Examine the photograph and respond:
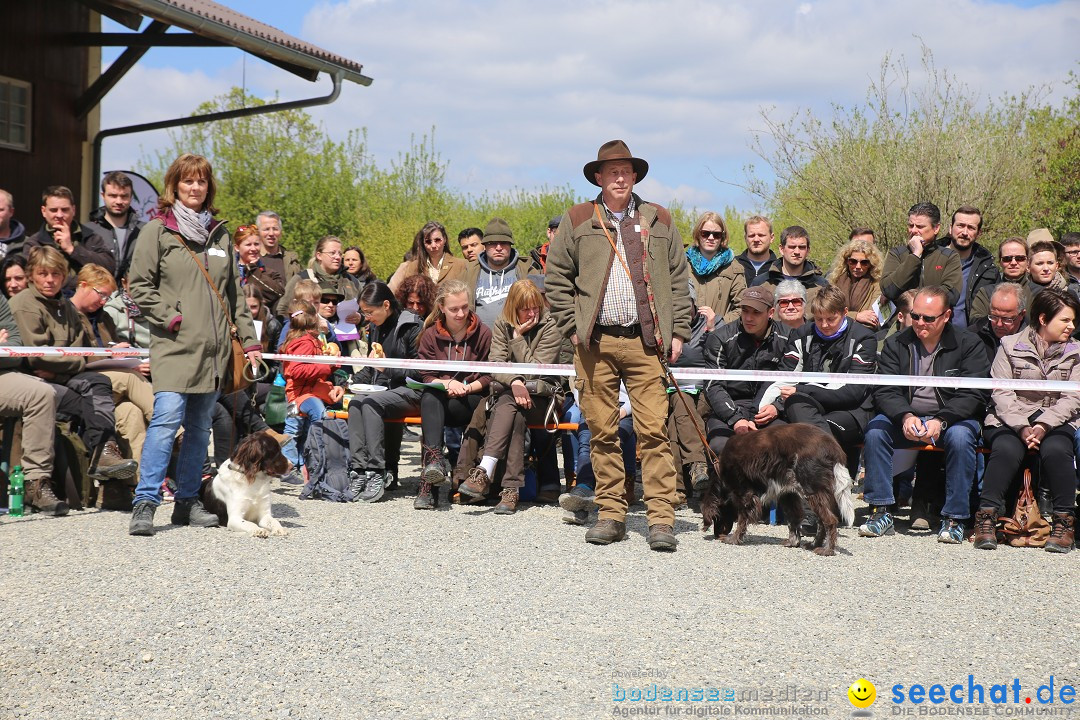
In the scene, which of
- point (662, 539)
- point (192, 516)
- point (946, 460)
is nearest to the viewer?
point (662, 539)

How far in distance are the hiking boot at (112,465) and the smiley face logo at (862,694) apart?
5.43 metres

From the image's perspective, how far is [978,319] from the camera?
27.6 feet

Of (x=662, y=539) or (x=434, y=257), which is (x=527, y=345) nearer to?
(x=662, y=539)

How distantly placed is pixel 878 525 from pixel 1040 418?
129cm

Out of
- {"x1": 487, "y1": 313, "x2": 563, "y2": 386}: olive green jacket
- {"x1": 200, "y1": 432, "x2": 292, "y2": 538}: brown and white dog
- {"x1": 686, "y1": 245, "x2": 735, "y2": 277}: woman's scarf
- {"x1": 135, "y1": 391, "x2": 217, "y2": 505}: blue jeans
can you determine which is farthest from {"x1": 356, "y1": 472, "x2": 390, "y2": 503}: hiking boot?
{"x1": 686, "y1": 245, "x2": 735, "y2": 277}: woman's scarf

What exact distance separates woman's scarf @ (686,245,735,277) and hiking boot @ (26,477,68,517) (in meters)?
5.61

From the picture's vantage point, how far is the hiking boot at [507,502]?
26.3 ft

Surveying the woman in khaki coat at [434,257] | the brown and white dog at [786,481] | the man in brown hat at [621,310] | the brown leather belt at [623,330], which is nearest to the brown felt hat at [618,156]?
the man in brown hat at [621,310]

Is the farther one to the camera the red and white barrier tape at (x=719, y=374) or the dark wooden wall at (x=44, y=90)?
the dark wooden wall at (x=44, y=90)

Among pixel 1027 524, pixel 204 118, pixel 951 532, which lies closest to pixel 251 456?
pixel 951 532

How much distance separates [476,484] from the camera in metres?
8.12

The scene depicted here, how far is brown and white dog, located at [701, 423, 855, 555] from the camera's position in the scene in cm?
660

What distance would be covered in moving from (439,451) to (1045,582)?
4.32 meters

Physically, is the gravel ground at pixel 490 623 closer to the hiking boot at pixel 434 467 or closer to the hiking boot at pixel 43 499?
the hiking boot at pixel 43 499
